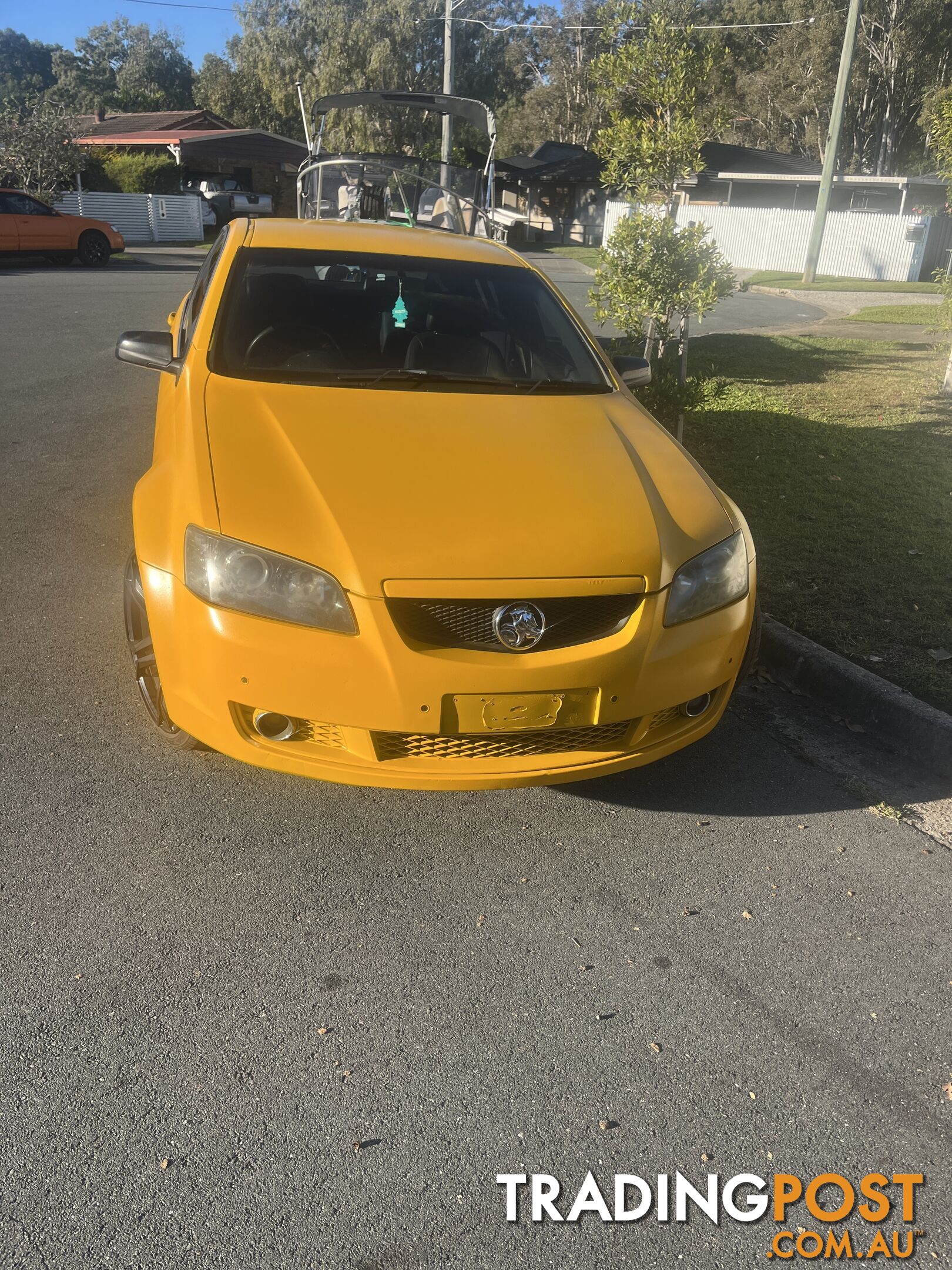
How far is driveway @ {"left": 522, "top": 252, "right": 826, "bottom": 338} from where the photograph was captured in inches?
589

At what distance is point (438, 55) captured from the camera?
61.4 m

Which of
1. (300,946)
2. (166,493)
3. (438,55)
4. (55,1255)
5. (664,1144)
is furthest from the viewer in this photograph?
(438,55)

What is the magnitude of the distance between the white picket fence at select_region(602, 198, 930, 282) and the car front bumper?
2800 cm

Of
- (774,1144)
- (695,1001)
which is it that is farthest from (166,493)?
(774,1144)

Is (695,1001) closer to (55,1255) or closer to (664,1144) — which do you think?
(664,1144)

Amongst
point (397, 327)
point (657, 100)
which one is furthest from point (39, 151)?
point (397, 327)

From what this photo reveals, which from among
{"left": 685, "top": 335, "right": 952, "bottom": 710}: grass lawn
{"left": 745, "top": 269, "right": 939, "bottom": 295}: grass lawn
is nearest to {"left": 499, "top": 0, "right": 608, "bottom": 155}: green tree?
{"left": 745, "top": 269, "right": 939, "bottom": 295}: grass lawn

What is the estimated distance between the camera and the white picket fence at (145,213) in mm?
31422

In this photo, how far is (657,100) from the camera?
827 cm

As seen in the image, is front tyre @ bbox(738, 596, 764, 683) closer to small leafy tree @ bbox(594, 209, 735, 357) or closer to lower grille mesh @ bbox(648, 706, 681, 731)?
lower grille mesh @ bbox(648, 706, 681, 731)

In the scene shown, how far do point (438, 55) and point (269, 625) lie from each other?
68.6 metres

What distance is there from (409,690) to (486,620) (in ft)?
0.96

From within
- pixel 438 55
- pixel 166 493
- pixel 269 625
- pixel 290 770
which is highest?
pixel 438 55

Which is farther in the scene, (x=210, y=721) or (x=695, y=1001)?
(x=210, y=721)
